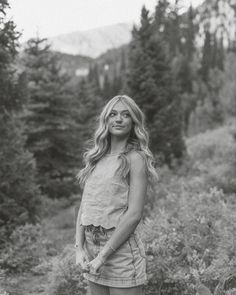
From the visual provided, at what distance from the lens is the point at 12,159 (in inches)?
337

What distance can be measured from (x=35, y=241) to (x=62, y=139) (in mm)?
9873

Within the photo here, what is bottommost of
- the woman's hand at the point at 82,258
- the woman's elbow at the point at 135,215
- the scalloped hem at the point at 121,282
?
the scalloped hem at the point at 121,282

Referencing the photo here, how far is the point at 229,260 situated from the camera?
517cm

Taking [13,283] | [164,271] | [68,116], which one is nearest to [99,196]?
[164,271]

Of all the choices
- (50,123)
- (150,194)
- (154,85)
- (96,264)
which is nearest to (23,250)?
(150,194)

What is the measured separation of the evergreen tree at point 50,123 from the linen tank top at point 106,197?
14.4 meters

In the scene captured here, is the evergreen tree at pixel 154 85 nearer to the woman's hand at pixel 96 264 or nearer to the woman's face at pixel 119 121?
the woman's face at pixel 119 121

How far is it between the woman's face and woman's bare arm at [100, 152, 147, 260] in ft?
0.81

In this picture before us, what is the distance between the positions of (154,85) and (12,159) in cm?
963

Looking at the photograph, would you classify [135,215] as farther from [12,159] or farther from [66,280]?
[12,159]

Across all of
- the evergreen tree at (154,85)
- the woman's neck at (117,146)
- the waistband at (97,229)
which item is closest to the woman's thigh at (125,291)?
the waistband at (97,229)

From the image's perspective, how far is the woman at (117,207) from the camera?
9.16 feet

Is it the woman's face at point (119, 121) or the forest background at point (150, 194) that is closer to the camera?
the woman's face at point (119, 121)

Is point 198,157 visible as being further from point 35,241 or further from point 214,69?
point 214,69
